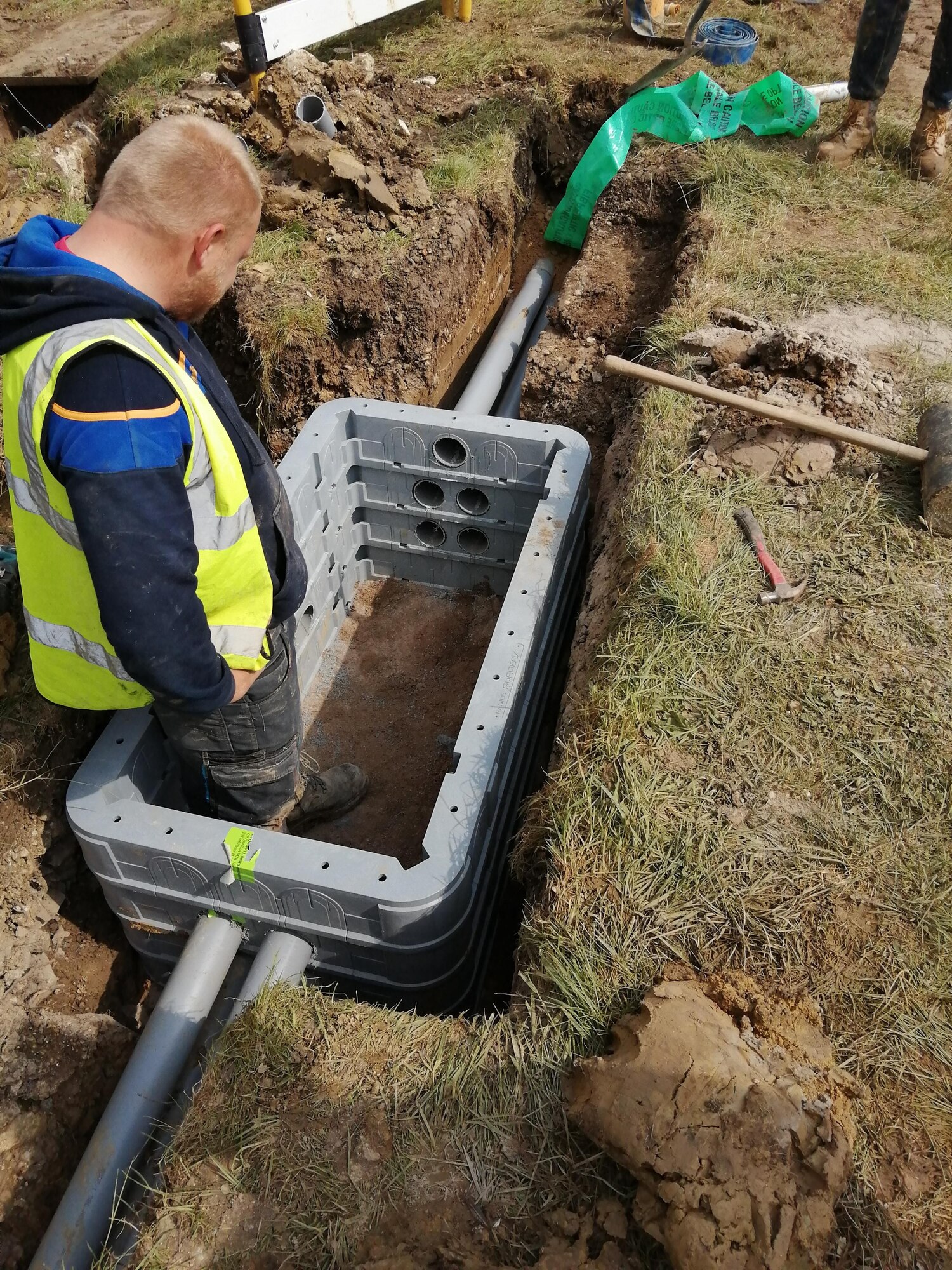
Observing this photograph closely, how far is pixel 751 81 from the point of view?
18.1ft

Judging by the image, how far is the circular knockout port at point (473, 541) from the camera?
3.69 meters

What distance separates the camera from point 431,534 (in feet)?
12.4

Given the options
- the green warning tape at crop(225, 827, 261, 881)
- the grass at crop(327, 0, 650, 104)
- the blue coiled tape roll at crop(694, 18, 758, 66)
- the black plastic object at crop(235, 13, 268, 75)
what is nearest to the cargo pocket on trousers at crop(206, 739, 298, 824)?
the green warning tape at crop(225, 827, 261, 881)

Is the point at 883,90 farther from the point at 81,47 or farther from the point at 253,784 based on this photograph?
the point at 81,47

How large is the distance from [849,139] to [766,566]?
3466 millimetres

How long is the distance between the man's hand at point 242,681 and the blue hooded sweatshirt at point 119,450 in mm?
267

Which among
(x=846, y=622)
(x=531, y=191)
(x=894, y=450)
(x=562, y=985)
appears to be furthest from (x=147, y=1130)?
(x=531, y=191)

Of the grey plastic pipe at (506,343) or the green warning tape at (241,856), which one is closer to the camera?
the green warning tape at (241,856)

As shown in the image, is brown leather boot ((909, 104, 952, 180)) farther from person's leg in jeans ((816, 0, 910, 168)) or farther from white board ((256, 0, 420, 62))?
white board ((256, 0, 420, 62))

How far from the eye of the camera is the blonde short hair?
1.60 metres

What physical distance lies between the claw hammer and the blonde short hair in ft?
6.26

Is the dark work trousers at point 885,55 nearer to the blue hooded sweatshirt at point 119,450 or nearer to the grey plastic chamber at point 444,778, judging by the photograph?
the grey plastic chamber at point 444,778

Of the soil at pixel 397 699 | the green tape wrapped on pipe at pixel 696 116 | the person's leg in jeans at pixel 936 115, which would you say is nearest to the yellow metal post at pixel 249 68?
the green tape wrapped on pipe at pixel 696 116

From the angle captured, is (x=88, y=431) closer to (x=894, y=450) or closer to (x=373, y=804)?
(x=373, y=804)
